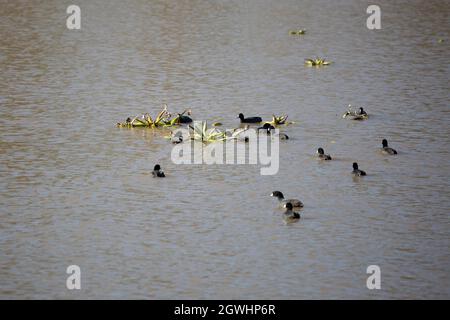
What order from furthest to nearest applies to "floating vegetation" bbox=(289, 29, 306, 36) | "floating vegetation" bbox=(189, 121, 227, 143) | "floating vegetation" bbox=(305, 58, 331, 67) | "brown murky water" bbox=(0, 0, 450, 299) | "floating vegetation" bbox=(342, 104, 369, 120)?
"floating vegetation" bbox=(289, 29, 306, 36) < "floating vegetation" bbox=(305, 58, 331, 67) < "floating vegetation" bbox=(342, 104, 369, 120) < "floating vegetation" bbox=(189, 121, 227, 143) < "brown murky water" bbox=(0, 0, 450, 299)

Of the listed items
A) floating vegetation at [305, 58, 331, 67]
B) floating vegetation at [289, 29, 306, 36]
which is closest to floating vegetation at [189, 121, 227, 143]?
floating vegetation at [305, 58, 331, 67]

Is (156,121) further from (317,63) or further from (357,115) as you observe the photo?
(317,63)

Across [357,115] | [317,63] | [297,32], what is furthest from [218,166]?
[297,32]

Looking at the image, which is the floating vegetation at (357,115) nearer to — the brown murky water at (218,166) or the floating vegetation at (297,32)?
the brown murky water at (218,166)

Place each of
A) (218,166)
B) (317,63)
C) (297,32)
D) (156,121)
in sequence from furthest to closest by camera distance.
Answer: (297,32), (317,63), (156,121), (218,166)

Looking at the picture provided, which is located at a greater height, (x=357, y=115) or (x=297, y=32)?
(x=297, y=32)

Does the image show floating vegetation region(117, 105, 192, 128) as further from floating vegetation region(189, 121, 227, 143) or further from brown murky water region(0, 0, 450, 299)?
floating vegetation region(189, 121, 227, 143)

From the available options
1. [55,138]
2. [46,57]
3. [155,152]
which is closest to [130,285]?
[155,152]

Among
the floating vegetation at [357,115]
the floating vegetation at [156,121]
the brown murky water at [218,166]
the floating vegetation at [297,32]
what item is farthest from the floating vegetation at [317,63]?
the floating vegetation at [156,121]

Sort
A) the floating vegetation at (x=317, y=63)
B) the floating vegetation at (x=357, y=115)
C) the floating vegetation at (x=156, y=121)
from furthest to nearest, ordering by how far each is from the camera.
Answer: the floating vegetation at (x=317, y=63) → the floating vegetation at (x=357, y=115) → the floating vegetation at (x=156, y=121)
